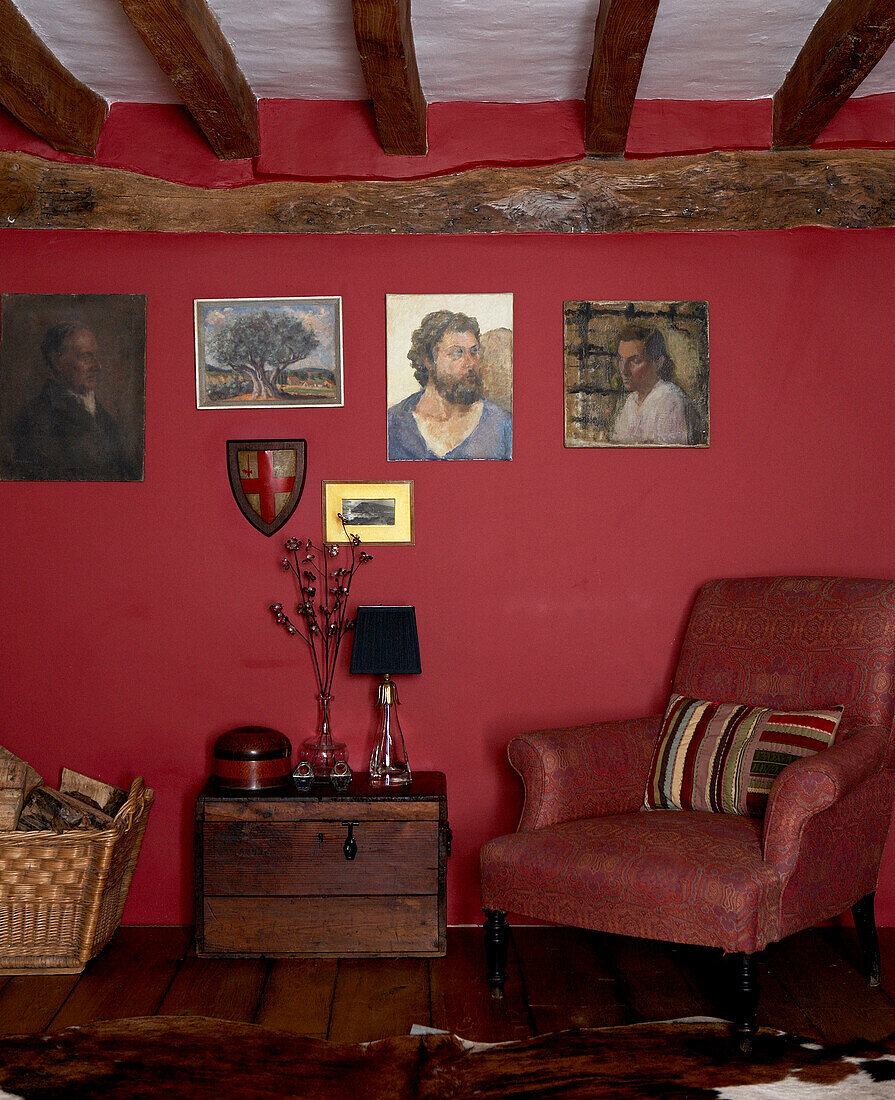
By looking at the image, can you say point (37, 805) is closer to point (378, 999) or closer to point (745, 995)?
point (378, 999)

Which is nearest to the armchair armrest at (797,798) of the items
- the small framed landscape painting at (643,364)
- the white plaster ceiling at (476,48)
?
the small framed landscape painting at (643,364)

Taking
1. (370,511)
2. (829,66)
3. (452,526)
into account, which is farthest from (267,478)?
(829,66)

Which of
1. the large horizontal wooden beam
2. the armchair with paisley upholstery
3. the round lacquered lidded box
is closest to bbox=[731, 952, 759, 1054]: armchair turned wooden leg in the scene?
the armchair with paisley upholstery

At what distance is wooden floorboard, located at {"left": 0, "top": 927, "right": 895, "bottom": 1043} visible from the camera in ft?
7.77

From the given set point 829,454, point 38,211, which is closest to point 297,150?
point 38,211

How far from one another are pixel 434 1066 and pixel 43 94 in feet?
8.70

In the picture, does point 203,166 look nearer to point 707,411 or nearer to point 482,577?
point 482,577

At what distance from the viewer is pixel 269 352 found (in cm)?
311

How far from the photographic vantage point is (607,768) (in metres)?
2.71

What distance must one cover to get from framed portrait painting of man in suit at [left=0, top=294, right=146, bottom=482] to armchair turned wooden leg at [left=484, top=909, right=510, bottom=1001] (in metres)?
1.75

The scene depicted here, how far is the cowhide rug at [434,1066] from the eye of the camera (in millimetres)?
2025

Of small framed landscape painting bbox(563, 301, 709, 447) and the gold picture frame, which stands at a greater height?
small framed landscape painting bbox(563, 301, 709, 447)

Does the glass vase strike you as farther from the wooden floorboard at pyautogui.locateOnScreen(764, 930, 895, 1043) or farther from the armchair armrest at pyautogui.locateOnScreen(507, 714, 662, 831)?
the wooden floorboard at pyautogui.locateOnScreen(764, 930, 895, 1043)

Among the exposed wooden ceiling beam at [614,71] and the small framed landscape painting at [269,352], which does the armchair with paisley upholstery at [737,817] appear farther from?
the exposed wooden ceiling beam at [614,71]
